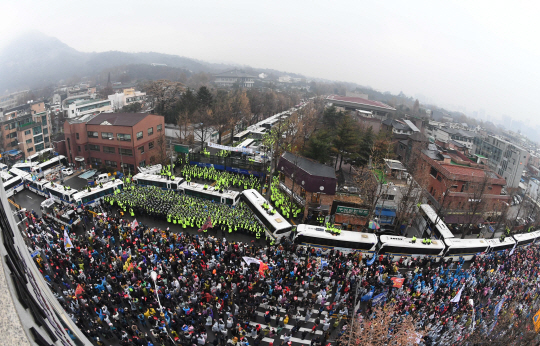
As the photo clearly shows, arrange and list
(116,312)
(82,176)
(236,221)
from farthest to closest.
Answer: (82,176)
(236,221)
(116,312)

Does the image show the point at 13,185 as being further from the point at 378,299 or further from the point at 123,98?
the point at 123,98

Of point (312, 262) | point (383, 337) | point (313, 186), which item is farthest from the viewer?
point (313, 186)

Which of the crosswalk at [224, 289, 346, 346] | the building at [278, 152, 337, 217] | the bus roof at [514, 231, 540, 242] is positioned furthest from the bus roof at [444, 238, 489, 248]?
the crosswalk at [224, 289, 346, 346]

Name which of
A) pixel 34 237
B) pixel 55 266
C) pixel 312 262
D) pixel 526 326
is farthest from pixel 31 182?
pixel 526 326

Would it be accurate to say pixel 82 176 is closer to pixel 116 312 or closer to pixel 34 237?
pixel 34 237

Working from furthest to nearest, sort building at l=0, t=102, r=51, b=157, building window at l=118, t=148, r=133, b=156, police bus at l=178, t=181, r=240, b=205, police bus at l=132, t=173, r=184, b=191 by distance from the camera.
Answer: building at l=0, t=102, r=51, b=157 → building window at l=118, t=148, r=133, b=156 → police bus at l=132, t=173, r=184, b=191 → police bus at l=178, t=181, r=240, b=205

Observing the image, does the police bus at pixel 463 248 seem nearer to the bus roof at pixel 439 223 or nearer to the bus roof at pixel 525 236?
the bus roof at pixel 439 223

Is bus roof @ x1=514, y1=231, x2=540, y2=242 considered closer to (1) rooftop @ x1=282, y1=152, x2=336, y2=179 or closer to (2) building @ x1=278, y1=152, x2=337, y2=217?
(2) building @ x1=278, y1=152, x2=337, y2=217
